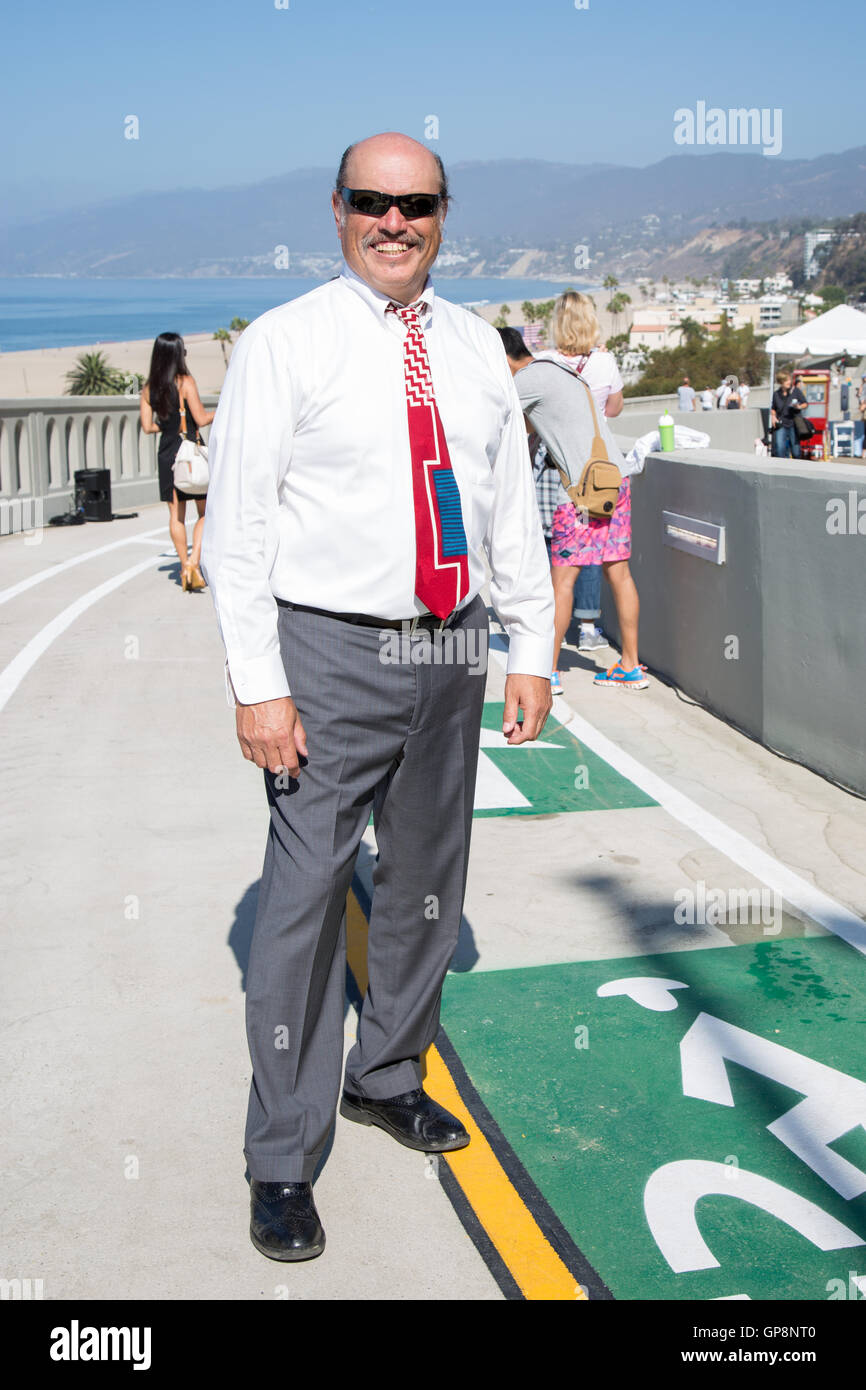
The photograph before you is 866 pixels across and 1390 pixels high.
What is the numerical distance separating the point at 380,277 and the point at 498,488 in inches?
23.0

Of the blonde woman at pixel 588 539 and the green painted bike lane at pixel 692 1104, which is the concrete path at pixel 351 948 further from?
the blonde woman at pixel 588 539

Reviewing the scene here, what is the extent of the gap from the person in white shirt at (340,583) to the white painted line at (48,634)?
15.5 ft

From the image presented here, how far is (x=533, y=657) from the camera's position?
Answer: 3.16 meters

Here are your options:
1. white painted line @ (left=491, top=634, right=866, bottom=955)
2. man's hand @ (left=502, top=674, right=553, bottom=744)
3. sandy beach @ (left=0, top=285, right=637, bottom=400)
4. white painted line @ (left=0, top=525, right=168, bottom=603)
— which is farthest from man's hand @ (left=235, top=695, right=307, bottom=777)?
sandy beach @ (left=0, top=285, right=637, bottom=400)

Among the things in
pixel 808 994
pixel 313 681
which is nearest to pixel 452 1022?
pixel 808 994

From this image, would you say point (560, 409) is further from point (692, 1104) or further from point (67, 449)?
point (67, 449)

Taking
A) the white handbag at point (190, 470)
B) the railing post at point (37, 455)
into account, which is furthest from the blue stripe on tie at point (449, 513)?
the railing post at point (37, 455)

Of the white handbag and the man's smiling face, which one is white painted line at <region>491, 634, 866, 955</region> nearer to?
the man's smiling face

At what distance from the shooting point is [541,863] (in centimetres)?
503

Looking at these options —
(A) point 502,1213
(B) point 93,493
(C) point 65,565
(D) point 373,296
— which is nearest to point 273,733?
(D) point 373,296

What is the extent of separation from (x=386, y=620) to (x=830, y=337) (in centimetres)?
2920

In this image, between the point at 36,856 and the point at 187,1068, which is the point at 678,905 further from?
the point at 36,856

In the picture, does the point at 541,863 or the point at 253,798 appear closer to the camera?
the point at 541,863
